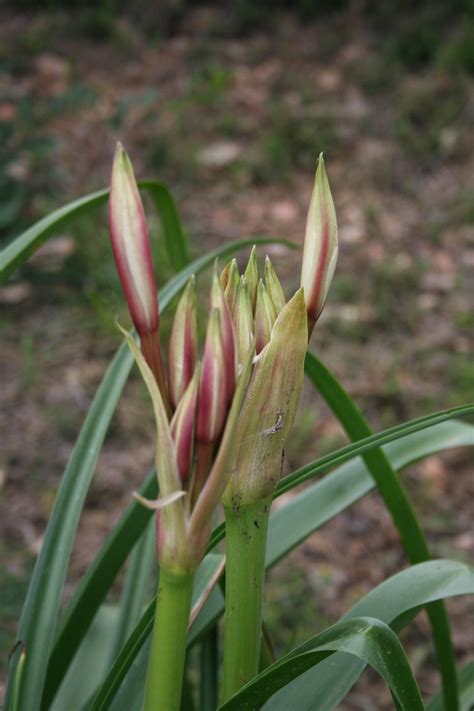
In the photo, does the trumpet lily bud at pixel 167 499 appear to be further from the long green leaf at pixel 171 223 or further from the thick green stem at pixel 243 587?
the long green leaf at pixel 171 223

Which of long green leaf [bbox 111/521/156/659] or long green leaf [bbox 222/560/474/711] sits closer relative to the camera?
long green leaf [bbox 222/560/474/711]

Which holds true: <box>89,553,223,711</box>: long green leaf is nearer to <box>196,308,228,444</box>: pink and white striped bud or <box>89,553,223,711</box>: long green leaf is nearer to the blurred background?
<box>196,308,228,444</box>: pink and white striped bud

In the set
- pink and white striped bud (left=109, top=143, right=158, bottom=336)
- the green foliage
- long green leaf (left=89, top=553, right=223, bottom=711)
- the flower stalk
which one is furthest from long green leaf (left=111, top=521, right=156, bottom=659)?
pink and white striped bud (left=109, top=143, right=158, bottom=336)

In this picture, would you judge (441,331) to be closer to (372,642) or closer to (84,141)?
(84,141)

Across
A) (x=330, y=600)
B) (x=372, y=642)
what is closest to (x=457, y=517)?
Answer: (x=330, y=600)

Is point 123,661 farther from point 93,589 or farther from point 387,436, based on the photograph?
point 387,436

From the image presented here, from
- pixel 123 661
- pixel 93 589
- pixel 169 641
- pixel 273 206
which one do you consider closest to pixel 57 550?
pixel 93 589
